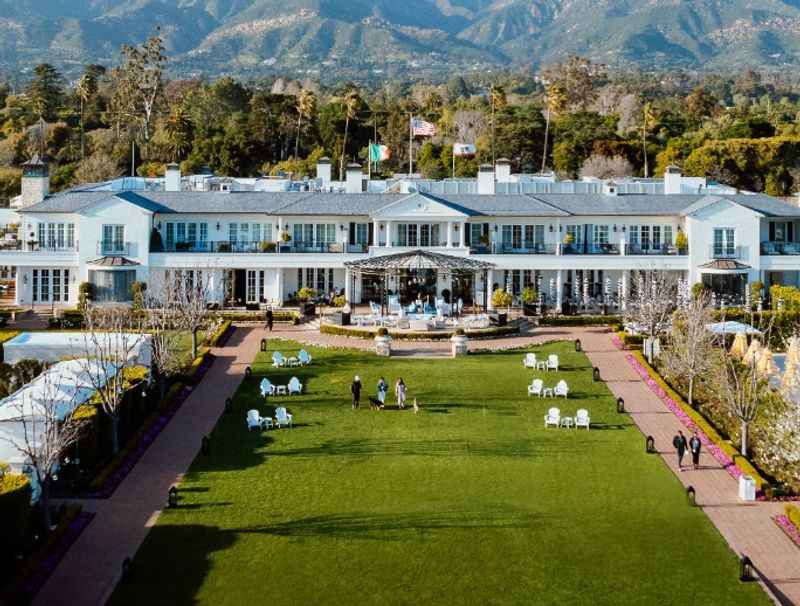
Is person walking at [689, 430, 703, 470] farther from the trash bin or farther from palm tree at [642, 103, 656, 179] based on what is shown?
palm tree at [642, 103, 656, 179]

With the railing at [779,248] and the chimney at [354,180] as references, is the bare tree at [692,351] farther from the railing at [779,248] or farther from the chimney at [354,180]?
the chimney at [354,180]

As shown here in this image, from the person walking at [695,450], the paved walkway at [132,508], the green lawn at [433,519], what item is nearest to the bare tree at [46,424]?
the paved walkway at [132,508]

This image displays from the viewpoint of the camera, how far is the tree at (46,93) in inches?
4060

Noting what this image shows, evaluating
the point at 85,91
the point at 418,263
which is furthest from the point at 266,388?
the point at 85,91

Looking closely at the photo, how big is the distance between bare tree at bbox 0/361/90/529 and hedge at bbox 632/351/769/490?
54.8 ft

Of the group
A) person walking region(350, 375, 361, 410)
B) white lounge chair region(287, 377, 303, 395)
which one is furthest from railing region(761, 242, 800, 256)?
white lounge chair region(287, 377, 303, 395)

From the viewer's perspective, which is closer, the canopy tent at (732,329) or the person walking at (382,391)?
the person walking at (382,391)

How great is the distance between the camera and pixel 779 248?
5506cm

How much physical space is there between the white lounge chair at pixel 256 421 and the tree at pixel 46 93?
8122 cm

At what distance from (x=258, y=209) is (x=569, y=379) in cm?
2553

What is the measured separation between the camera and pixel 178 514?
23.3 metres

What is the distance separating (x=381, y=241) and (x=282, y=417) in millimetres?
25685

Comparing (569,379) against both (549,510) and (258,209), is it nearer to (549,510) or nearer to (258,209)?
(549,510)

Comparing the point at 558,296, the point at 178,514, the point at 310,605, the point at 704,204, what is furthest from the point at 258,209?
the point at 310,605
